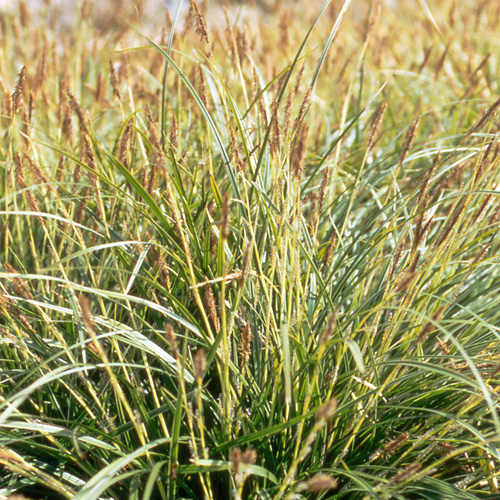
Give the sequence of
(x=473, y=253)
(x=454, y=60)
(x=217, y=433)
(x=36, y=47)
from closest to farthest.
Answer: (x=217, y=433) → (x=473, y=253) → (x=36, y=47) → (x=454, y=60)

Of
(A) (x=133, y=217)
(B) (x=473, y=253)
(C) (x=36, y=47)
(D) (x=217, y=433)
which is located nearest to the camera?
(D) (x=217, y=433)

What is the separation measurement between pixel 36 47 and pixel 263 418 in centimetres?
231

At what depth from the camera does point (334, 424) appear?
3.97 feet

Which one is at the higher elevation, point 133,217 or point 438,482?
point 133,217

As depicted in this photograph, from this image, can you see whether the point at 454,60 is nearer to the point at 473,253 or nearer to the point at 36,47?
the point at 473,253

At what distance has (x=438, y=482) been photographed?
1.04 meters

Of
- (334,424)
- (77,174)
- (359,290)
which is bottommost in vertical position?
(334,424)

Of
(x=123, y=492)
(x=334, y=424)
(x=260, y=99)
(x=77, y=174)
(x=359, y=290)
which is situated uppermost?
(x=260, y=99)

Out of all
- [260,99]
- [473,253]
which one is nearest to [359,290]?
[260,99]

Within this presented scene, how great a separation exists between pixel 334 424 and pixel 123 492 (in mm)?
472

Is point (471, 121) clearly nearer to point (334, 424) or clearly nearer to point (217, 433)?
point (334, 424)

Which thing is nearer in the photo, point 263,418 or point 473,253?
point 263,418

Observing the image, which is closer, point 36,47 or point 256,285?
point 256,285

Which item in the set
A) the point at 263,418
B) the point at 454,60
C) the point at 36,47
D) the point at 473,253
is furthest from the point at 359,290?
the point at 454,60
